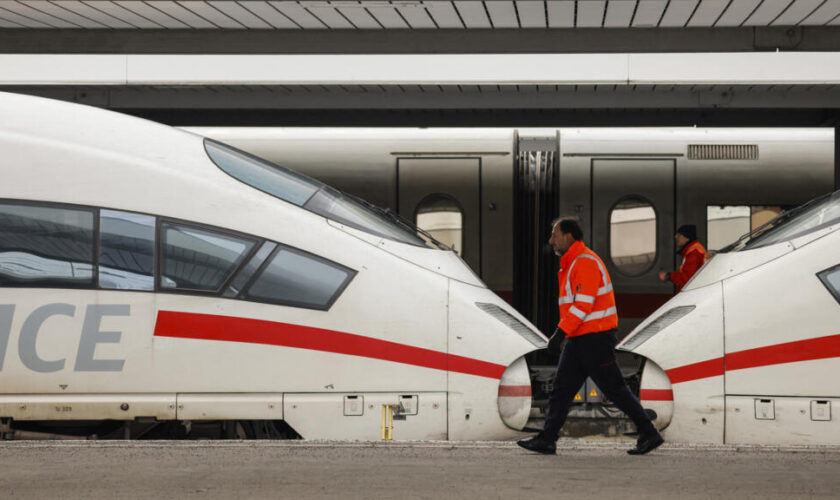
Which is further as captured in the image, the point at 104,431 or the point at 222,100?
the point at 222,100

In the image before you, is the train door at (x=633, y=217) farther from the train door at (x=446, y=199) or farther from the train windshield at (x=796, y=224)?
the train windshield at (x=796, y=224)

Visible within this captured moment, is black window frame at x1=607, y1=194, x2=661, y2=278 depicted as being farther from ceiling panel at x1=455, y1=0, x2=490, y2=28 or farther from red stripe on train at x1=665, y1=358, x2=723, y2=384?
red stripe on train at x1=665, y1=358, x2=723, y2=384

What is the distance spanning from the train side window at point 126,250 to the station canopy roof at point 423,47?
2.52 metres

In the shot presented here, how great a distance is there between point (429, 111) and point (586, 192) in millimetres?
2034

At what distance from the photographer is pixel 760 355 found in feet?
21.1

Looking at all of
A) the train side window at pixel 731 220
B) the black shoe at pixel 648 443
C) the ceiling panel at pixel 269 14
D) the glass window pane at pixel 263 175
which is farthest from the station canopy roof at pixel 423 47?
the black shoe at pixel 648 443

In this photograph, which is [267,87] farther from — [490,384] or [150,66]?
[490,384]

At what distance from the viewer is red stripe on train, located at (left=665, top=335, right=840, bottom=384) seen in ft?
20.9

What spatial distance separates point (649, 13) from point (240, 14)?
3442mm

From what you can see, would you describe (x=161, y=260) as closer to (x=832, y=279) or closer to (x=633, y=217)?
(x=832, y=279)

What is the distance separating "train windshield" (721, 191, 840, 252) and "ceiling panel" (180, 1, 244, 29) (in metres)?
4.60

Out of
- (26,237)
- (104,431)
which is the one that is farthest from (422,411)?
(26,237)

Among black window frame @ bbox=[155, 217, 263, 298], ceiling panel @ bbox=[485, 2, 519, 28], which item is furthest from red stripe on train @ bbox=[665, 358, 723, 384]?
ceiling panel @ bbox=[485, 2, 519, 28]

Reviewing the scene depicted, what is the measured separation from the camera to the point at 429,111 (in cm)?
1135
